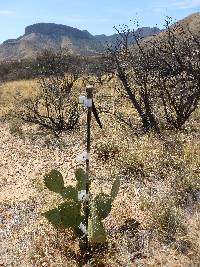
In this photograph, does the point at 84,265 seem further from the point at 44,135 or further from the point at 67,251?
the point at 44,135

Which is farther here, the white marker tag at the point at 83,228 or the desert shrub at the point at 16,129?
the desert shrub at the point at 16,129

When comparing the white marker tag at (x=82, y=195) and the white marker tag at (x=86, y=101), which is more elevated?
the white marker tag at (x=86, y=101)

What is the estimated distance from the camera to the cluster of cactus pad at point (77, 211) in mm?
5020

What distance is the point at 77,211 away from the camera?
5.20 metres

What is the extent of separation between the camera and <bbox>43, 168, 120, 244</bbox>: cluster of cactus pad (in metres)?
5.02

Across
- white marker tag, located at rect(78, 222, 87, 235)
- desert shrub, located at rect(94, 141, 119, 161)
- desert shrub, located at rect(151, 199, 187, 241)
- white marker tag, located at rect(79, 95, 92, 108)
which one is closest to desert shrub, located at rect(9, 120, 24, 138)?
desert shrub, located at rect(94, 141, 119, 161)

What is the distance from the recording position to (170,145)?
8.73 metres

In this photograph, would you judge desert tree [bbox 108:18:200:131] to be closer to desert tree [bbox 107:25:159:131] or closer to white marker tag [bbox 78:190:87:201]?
desert tree [bbox 107:25:159:131]

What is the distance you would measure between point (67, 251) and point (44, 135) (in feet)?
24.0

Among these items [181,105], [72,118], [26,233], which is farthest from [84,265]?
[72,118]

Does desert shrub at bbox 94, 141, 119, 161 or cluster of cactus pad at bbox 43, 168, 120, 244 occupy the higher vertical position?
cluster of cactus pad at bbox 43, 168, 120, 244

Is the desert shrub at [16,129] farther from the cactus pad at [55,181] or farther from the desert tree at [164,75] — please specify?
the cactus pad at [55,181]

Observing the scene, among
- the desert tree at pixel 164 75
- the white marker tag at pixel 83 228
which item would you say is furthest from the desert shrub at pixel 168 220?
the desert tree at pixel 164 75

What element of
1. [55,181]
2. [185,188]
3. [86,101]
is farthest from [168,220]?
[86,101]
